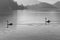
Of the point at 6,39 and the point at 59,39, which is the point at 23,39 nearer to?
the point at 6,39

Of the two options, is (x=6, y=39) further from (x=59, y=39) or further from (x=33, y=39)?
(x=59, y=39)

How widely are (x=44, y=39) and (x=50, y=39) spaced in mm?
1399

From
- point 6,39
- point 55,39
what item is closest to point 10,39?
point 6,39

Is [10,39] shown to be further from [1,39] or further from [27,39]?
[27,39]

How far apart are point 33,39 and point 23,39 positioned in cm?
232

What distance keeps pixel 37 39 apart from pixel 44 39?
162 centimetres

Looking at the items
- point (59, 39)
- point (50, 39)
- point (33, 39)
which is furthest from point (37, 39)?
point (59, 39)

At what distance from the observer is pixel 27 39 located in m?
27.0

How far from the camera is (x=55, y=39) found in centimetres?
2680

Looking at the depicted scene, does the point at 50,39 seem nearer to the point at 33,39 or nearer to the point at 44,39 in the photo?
the point at 44,39

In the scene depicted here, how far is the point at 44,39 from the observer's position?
1057 inches

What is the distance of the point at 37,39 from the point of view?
26.9 meters

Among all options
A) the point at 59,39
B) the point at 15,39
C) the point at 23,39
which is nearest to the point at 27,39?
the point at 23,39

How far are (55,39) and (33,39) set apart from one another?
16.7 ft
